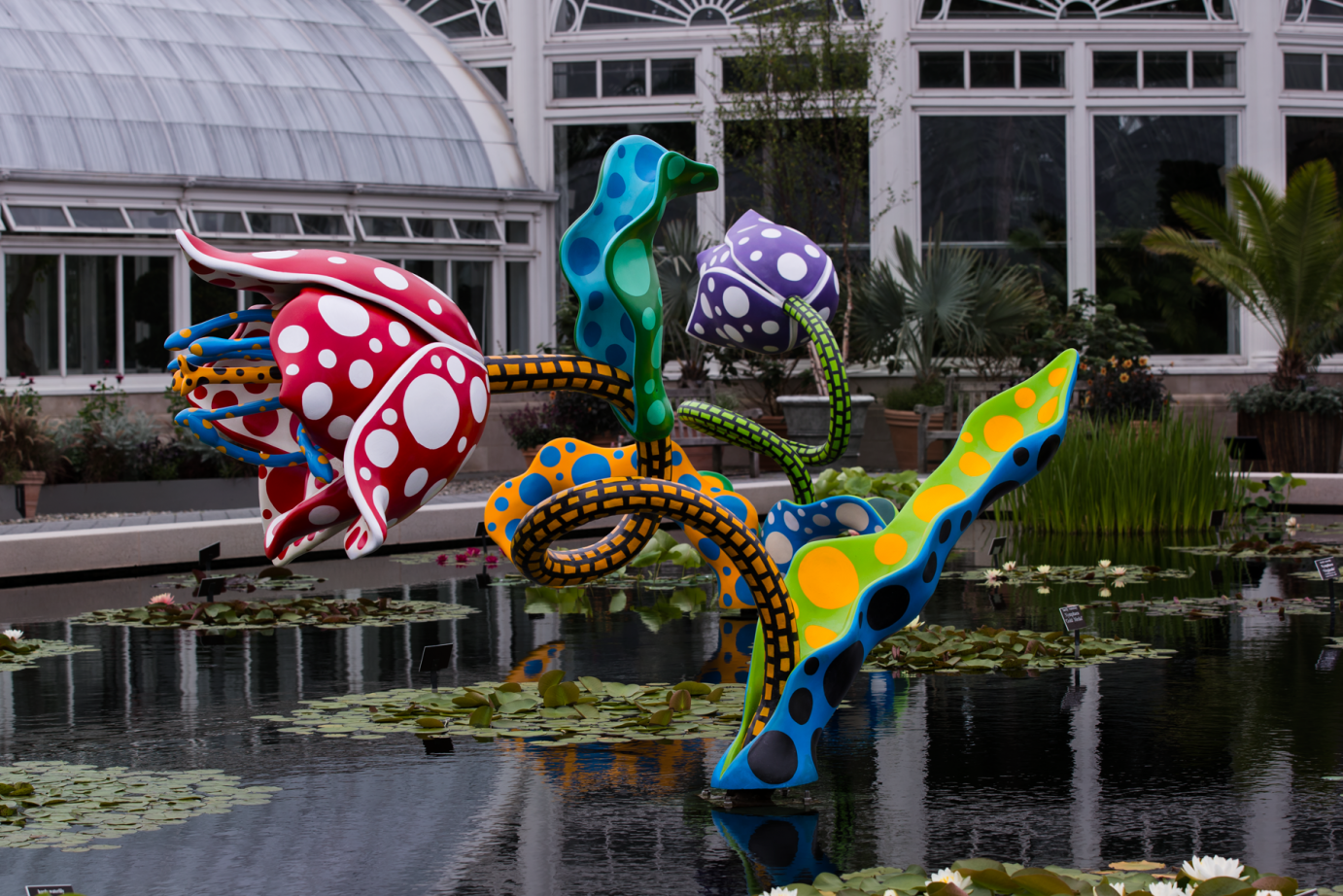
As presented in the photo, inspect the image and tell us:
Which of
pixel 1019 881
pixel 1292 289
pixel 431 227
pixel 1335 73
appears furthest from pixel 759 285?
pixel 1335 73

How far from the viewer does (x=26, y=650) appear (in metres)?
Result: 7.10

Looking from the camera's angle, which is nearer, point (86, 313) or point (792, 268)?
point (792, 268)

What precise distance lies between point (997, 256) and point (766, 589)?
56.5ft

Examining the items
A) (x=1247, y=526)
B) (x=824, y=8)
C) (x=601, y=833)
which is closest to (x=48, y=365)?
(x=824, y=8)

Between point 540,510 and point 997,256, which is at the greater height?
point 997,256

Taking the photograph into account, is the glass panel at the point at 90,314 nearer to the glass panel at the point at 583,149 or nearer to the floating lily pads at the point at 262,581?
the glass panel at the point at 583,149

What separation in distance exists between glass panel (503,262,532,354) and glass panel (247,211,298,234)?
3.08 meters

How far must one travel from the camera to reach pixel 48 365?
57.4 feet

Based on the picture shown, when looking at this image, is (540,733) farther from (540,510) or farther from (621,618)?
(621,618)

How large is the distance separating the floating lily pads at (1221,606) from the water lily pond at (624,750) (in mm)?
31

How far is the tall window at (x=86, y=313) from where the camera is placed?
17250 mm

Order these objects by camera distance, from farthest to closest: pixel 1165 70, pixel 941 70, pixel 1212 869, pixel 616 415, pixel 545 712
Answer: pixel 1165 70 → pixel 941 70 → pixel 545 712 → pixel 616 415 → pixel 1212 869

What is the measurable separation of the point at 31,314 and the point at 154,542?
8.19m

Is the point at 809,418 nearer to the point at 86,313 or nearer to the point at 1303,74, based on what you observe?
the point at 86,313
